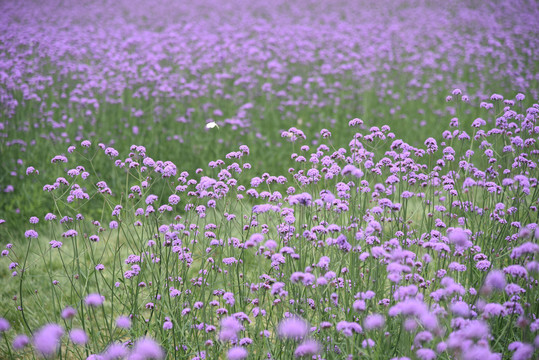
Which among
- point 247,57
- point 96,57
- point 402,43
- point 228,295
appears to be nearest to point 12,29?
point 96,57

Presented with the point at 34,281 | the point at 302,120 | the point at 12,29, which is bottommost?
the point at 34,281

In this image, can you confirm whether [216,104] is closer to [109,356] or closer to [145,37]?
[145,37]

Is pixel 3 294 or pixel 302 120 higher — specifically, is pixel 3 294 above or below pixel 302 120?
below

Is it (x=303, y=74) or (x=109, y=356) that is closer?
(x=109, y=356)

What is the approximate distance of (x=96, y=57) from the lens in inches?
347

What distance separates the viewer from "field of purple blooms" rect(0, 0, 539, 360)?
2.23 meters

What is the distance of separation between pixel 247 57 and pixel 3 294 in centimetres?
672

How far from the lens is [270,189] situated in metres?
4.76

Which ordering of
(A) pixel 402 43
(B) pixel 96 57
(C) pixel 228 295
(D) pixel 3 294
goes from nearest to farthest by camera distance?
(C) pixel 228 295 → (D) pixel 3 294 → (B) pixel 96 57 → (A) pixel 402 43

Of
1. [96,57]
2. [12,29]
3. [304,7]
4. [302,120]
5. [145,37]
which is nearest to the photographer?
[302,120]

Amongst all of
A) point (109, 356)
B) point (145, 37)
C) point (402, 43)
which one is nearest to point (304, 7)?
point (402, 43)

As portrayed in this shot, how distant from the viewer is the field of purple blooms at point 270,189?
2.23 metres

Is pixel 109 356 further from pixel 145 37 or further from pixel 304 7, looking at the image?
pixel 304 7

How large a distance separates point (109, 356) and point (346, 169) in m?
1.22
